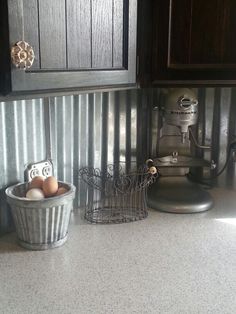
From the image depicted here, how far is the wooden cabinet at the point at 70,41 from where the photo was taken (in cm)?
91

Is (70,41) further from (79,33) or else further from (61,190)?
(61,190)

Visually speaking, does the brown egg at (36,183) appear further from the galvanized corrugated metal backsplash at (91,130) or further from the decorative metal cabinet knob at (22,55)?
the decorative metal cabinet knob at (22,55)

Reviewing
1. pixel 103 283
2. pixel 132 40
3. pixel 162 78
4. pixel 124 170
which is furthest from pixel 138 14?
pixel 103 283

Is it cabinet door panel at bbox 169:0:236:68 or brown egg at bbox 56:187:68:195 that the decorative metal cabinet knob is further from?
cabinet door panel at bbox 169:0:236:68

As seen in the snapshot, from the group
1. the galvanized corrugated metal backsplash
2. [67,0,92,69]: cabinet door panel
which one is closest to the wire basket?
the galvanized corrugated metal backsplash

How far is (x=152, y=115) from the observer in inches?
67.4

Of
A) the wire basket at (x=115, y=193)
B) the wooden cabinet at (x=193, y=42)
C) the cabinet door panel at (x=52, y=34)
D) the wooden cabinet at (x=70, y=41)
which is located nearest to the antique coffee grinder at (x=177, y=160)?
the wire basket at (x=115, y=193)

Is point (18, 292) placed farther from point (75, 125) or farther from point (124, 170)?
point (124, 170)

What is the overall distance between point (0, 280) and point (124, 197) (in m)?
0.65

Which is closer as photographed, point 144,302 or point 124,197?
point 144,302

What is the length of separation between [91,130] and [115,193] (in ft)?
0.83

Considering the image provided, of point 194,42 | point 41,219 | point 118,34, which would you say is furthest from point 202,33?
point 41,219

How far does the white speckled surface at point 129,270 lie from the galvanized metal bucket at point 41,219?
0.10ft

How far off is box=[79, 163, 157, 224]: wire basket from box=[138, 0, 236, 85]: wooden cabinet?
38cm
